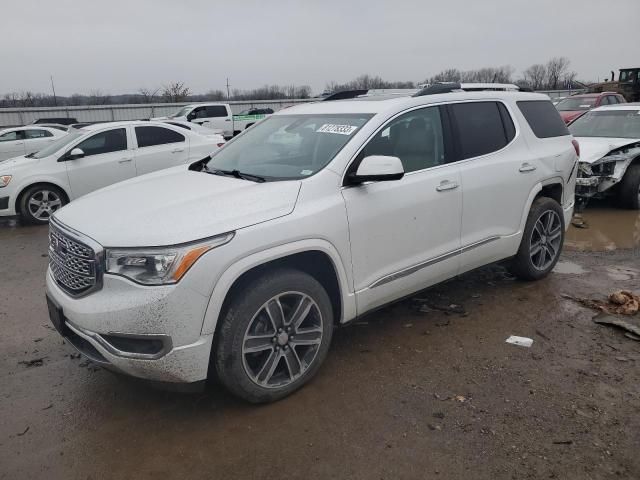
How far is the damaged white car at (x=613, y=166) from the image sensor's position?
7.97 meters

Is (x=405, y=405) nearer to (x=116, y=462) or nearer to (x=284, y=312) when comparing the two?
(x=284, y=312)

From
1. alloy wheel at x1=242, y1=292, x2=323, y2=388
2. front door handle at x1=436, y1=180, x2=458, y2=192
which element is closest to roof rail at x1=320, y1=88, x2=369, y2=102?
front door handle at x1=436, y1=180, x2=458, y2=192

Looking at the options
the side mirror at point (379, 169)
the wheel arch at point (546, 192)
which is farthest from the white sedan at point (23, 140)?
the side mirror at point (379, 169)

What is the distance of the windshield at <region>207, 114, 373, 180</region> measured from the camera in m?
3.48

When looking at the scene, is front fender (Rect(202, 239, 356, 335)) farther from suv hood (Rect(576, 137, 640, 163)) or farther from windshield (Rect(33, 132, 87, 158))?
windshield (Rect(33, 132, 87, 158))

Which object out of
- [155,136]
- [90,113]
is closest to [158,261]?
[155,136]

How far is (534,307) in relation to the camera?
4.51m

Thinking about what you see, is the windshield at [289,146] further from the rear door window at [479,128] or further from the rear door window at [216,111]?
the rear door window at [216,111]

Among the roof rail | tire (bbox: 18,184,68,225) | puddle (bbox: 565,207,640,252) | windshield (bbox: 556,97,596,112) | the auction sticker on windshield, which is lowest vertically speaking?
puddle (bbox: 565,207,640,252)

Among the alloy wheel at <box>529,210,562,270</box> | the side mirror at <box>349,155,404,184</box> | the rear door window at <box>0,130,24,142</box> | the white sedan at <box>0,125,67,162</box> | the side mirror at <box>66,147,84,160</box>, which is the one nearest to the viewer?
the side mirror at <box>349,155,404,184</box>

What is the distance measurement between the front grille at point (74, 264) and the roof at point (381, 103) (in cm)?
210

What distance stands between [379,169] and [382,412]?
58.8 inches

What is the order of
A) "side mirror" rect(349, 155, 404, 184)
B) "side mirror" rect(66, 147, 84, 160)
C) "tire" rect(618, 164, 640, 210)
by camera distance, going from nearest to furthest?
"side mirror" rect(349, 155, 404, 184) → "tire" rect(618, 164, 640, 210) → "side mirror" rect(66, 147, 84, 160)

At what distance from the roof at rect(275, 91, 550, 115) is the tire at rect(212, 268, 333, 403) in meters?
1.45
